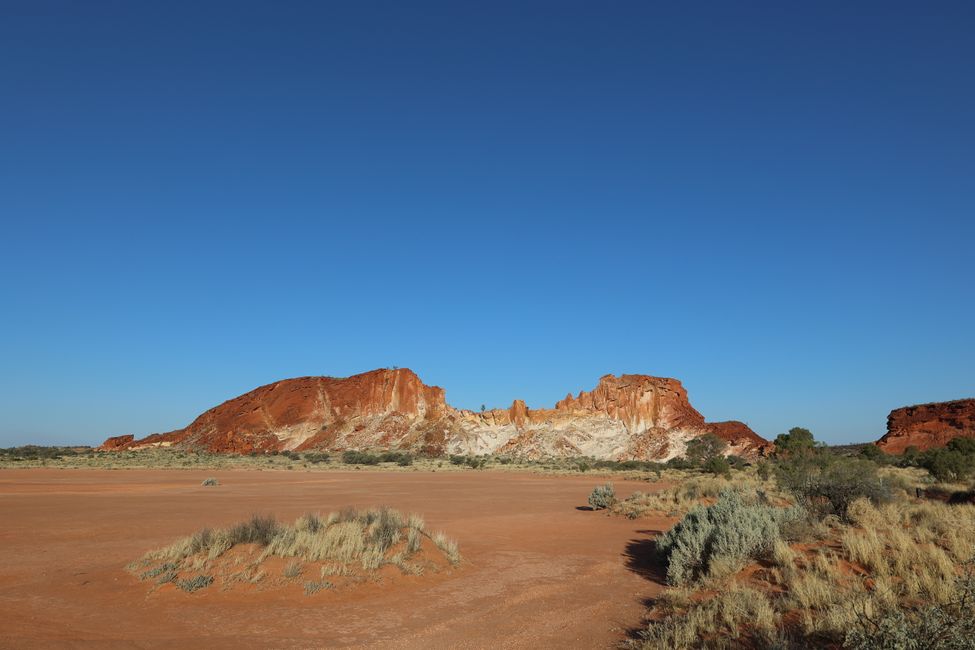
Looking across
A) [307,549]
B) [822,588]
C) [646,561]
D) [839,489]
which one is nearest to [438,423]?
[839,489]

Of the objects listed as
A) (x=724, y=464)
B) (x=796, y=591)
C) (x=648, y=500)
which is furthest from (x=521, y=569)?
(x=724, y=464)

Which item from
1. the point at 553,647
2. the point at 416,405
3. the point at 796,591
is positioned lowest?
the point at 553,647

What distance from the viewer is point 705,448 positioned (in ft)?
199

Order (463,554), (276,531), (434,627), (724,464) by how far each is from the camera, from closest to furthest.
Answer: (434,627), (276,531), (463,554), (724,464)

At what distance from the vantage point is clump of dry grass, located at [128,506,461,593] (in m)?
9.25

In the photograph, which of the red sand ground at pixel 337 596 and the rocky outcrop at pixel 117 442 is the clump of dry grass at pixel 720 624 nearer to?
the red sand ground at pixel 337 596

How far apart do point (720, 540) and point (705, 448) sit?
182 feet

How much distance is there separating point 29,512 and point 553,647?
1820cm

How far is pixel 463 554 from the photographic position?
12195mm

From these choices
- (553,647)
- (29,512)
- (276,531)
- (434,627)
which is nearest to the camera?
(553,647)

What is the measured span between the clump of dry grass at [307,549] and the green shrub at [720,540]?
162 inches

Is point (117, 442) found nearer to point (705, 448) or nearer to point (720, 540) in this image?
point (705, 448)

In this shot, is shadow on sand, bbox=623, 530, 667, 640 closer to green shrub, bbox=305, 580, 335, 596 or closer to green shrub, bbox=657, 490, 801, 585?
green shrub, bbox=657, 490, 801, 585

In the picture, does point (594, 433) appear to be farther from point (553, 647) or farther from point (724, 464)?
point (553, 647)
